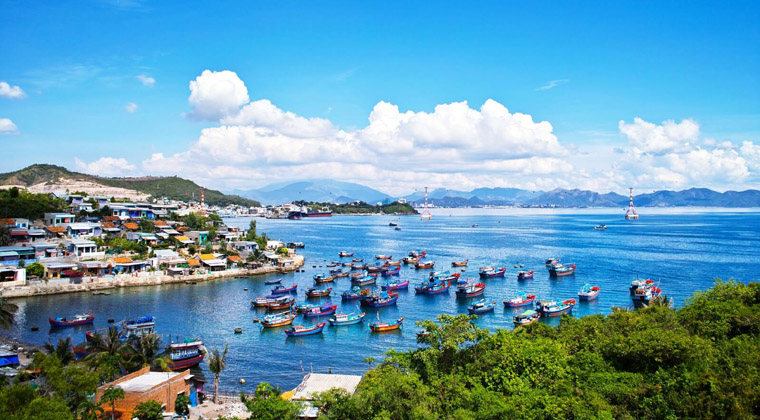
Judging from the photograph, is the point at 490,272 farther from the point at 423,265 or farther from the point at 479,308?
the point at 479,308

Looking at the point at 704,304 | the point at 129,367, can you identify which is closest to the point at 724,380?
the point at 704,304

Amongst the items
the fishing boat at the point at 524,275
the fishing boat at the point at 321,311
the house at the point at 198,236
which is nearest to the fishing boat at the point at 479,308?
the fishing boat at the point at 321,311

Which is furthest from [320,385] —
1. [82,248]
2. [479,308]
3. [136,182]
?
[136,182]

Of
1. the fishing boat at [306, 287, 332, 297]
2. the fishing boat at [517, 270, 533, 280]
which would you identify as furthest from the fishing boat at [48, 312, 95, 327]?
the fishing boat at [517, 270, 533, 280]

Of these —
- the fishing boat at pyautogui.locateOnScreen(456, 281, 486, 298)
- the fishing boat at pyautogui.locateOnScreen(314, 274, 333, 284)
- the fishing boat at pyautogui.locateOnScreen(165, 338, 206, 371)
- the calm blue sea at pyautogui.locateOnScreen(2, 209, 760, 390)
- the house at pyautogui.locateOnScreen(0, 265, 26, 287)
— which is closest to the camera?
the fishing boat at pyautogui.locateOnScreen(165, 338, 206, 371)

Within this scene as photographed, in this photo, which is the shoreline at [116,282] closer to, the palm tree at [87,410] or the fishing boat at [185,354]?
the fishing boat at [185,354]

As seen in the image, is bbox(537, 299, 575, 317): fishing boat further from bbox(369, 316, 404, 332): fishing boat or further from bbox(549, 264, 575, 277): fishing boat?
bbox(549, 264, 575, 277): fishing boat
